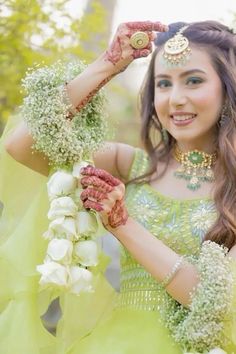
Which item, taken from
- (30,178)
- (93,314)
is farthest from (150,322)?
(30,178)

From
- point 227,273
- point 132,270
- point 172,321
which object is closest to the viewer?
point 227,273

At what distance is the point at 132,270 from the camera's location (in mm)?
2400

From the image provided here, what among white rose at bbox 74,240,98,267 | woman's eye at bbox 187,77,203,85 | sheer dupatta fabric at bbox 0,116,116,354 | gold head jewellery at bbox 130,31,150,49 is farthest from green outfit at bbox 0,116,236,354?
gold head jewellery at bbox 130,31,150,49

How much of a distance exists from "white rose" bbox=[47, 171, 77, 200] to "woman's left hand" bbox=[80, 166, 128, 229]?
7 cm

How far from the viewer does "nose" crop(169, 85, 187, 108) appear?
232cm

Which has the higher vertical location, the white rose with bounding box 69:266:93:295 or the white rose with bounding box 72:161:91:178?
the white rose with bounding box 72:161:91:178

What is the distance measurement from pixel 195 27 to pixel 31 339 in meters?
1.11

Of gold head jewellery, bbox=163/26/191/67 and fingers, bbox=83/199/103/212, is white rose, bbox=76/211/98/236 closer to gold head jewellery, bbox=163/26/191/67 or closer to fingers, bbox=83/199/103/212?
fingers, bbox=83/199/103/212

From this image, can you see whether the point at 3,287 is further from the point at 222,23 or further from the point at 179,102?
the point at 222,23

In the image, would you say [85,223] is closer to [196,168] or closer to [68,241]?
[68,241]

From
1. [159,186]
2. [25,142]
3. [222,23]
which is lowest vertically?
[159,186]

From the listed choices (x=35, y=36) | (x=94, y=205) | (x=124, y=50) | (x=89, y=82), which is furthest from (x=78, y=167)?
(x=35, y=36)

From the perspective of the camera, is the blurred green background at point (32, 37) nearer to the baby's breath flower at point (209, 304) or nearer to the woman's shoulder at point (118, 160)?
the woman's shoulder at point (118, 160)

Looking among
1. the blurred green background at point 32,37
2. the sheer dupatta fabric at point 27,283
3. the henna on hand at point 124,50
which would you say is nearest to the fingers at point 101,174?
the henna on hand at point 124,50
